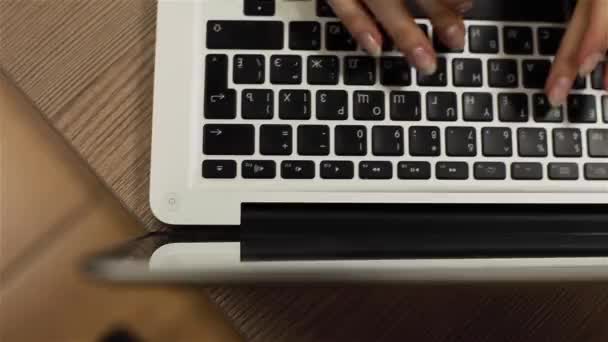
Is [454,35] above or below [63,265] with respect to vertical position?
above

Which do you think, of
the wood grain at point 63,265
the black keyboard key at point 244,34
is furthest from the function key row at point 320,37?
the wood grain at point 63,265

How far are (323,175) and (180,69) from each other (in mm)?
98

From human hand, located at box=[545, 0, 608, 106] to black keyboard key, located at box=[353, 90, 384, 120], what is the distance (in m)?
0.09

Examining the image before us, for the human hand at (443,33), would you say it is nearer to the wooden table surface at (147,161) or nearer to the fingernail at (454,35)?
the fingernail at (454,35)

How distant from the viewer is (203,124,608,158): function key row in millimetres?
311

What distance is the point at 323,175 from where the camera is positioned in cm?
31

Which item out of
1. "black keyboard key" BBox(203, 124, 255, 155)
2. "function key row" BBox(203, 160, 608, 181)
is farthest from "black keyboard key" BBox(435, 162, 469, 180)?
"black keyboard key" BBox(203, 124, 255, 155)

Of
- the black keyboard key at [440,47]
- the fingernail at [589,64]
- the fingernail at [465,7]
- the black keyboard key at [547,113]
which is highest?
the fingernail at [465,7]

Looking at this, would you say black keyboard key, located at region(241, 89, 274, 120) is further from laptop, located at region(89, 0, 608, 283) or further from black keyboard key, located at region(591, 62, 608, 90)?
black keyboard key, located at region(591, 62, 608, 90)

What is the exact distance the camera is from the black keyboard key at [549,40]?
33 cm

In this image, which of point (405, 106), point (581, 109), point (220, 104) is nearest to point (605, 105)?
point (581, 109)

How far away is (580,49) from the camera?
1.03ft

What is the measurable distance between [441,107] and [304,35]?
0.28ft

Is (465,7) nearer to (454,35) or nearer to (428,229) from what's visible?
(454,35)
